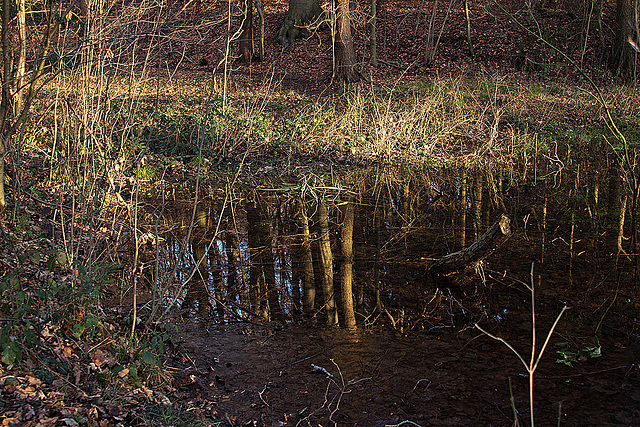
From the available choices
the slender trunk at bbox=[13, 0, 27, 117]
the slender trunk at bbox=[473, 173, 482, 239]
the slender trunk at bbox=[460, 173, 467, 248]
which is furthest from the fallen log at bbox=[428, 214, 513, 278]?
the slender trunk at bbox=[13, 0, 27, 117]

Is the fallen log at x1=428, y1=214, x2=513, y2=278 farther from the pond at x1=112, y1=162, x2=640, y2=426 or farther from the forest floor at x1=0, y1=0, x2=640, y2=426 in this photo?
the forest floor at x1=0, y1=0, x2=640, y2=426

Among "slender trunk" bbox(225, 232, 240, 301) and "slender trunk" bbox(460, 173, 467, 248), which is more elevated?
"slender trunk" bbox(460, 173, 467, 248)

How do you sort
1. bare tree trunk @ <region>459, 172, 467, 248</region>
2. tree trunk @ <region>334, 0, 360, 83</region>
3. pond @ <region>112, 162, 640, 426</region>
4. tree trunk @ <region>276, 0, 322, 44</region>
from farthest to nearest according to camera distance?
tree trunk @ <region>276, 0, 322, 44</region>
tree trunk @ <region>334, 0, 360, 83</region>
bare tree trunk @ <region>459, 172, 467, 248</region>
pond @ <region>112, 162, 640, 426</region>

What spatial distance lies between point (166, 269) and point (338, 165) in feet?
19.5

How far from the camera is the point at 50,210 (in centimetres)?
692

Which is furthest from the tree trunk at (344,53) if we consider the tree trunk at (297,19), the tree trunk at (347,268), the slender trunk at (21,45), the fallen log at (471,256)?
the slender trunk at (21,45)

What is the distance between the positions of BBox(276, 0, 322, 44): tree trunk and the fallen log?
23337 millimetres

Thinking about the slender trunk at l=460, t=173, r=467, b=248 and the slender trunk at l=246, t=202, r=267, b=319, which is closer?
the slender trunk at l=246, t=202, r=267, b=319

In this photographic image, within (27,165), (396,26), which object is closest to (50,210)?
(27,165)

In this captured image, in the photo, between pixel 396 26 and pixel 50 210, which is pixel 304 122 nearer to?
pixel 50 210

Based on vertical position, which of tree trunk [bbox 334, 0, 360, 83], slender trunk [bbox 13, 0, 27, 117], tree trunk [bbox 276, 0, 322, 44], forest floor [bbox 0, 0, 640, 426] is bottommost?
forest floor [bbox 0, 0, 640, 426]

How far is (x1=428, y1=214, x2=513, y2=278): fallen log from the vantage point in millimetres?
5531

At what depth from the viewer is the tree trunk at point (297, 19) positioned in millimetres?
27391

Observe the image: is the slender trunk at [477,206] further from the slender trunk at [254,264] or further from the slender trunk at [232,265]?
the slender trunk at [232,265]
